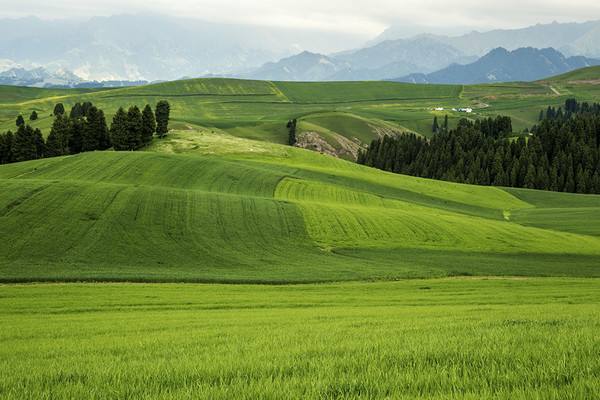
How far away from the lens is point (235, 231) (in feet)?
199

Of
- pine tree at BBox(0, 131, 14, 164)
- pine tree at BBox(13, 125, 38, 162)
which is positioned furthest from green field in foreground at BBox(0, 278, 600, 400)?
pine tree at BBox(0, 131, 14, 164)

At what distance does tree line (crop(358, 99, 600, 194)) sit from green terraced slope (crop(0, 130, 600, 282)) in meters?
63.5

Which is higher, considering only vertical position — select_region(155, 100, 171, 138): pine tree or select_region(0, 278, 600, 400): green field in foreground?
select_region(155, 100, 171, 138): pine tree

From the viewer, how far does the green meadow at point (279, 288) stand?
887cm

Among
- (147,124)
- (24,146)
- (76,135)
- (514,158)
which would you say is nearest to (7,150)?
(24,146)

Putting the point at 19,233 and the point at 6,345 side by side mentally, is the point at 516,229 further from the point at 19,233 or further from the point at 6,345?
the point at 6,345

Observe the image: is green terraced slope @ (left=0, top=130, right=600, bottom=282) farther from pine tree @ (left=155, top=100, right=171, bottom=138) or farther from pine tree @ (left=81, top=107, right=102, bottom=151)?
pine tree @ (left=155, top=100, right=171, bottom=138)

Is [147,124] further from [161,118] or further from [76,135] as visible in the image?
[76,135]

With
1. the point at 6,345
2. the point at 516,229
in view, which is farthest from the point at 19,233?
the point at 516,229

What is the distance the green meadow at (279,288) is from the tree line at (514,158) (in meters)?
48.5

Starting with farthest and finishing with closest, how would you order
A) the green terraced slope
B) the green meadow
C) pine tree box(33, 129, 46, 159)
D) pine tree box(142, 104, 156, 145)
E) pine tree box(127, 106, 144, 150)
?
pine tree box(142, 104, 156, 145), pine tree box(33, 129, 46, 159), pine tree box(127, 106, 144, 150), the green terraced slope, the green meadow

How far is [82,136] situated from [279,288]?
340ft

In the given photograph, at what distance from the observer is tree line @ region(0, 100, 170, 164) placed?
11988cm

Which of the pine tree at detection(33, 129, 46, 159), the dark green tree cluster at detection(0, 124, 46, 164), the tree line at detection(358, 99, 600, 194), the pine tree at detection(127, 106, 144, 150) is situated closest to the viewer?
the dark green tree cluster at detection(0, 124, 46, 164)
